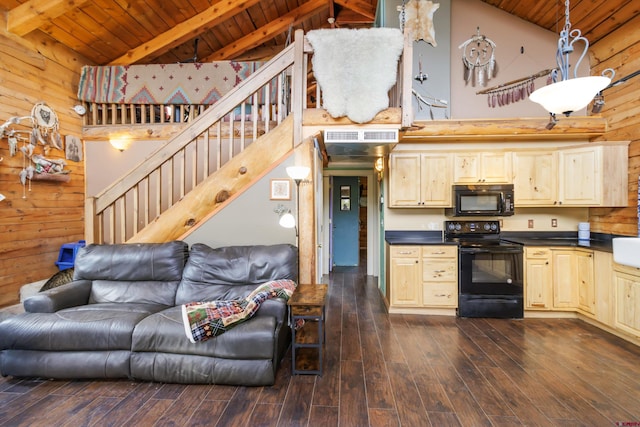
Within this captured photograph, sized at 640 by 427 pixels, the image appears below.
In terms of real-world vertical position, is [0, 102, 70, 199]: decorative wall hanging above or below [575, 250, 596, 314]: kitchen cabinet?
above


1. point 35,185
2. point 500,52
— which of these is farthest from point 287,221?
point 500,52

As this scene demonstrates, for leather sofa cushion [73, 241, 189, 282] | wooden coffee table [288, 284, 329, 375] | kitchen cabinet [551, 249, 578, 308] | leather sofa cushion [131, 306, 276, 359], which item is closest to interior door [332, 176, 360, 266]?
kitchen cabinet [551, 249, 578, 308]

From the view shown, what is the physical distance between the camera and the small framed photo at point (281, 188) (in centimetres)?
309

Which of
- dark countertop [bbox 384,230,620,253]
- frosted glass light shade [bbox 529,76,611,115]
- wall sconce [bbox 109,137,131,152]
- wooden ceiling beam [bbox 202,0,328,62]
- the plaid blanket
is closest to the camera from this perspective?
frosted glass light shade [bbox 529,76,611,115]

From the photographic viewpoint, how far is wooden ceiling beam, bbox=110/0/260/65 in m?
4.42

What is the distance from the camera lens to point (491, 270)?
3668 mm

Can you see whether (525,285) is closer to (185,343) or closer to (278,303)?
(278,303)

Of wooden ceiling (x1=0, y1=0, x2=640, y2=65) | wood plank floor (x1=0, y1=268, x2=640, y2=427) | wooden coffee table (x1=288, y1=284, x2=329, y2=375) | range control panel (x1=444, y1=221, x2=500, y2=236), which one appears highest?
wooden ceiling (x1=0, y1=0, x2=640, y2=65)

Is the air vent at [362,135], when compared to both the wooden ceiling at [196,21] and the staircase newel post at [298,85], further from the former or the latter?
the wooden ceiling at [196,21]

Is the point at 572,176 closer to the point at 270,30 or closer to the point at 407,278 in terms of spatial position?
the point at 407,278

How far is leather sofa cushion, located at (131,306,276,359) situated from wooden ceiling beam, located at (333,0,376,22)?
5.56 metres

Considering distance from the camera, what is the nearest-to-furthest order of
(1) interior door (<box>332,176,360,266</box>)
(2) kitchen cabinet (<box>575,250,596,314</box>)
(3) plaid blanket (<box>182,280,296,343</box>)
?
(3) plaid blanket (<box>182,280,296,343</box>) → (2) kitchen cabinet (<box>575,250,596,314</box>) → (1) interior door (<box>332,176,360,266</box>)

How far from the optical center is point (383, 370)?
2.47m

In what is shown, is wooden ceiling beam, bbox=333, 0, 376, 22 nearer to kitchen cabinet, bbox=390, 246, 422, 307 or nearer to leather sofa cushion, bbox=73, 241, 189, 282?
kitchen cabinet, bbox=390, 246, 422, 307
